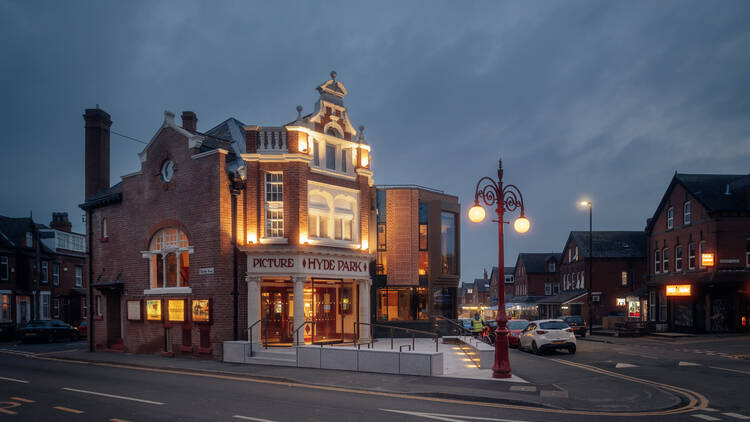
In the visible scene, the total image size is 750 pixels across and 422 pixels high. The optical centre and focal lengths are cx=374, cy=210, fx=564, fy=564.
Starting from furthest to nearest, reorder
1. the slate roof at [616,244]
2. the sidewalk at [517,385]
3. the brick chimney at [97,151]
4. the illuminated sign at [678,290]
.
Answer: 1. the slate roof at [616,244]
2. the illuminated sign at [678,290]
3. the brick chimney at [97,151]
4. the sidewalk at [517,385]

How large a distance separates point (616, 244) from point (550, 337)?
39097 mm

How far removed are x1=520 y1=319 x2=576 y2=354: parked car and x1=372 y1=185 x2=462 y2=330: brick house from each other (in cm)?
920

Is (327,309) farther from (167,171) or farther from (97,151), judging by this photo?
(97,151)

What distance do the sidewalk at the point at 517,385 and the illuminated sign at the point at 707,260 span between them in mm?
22125

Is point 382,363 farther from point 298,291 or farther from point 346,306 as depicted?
point 346,306

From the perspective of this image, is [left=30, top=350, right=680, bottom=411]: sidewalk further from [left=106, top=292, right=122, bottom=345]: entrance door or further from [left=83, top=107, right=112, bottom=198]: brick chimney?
[left=83, top=107, right=112, bottom=198]: brick chimney

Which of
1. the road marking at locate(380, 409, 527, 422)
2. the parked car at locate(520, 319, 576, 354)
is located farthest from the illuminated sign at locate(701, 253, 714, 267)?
the road marking at locate(380, 409, 527, 422)

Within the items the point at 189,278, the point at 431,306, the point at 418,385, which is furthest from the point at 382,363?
the point at 431,306

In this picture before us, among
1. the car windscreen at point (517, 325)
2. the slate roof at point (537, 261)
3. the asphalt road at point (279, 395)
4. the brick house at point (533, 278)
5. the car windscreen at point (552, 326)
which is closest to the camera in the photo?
the asphalt road at point (279, 395)

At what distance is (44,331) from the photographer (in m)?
36.7

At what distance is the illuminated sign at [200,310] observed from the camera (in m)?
23.3

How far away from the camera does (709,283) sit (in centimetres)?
3700

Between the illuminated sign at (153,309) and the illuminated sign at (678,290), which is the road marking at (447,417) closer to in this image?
the illuminated sign at (153,309)

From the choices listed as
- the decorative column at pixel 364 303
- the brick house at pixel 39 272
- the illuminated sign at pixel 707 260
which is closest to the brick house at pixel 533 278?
the illuminated sign at pixel 707 260
